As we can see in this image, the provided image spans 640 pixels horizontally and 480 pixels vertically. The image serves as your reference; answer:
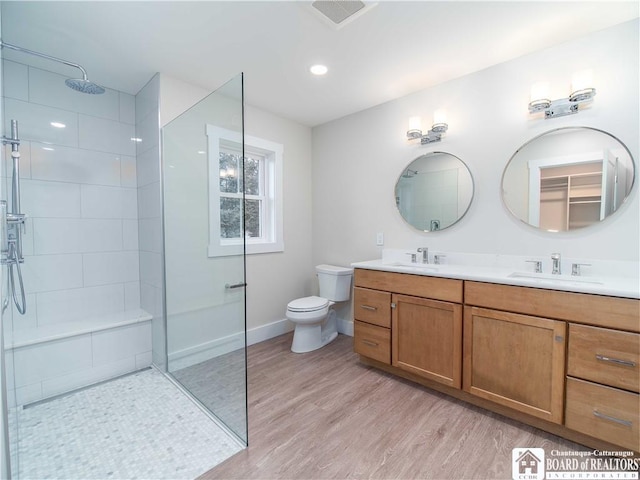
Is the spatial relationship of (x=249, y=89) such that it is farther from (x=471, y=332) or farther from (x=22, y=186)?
(x=471, y=332)

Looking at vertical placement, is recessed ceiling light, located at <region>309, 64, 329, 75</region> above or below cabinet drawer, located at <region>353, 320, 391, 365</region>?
above

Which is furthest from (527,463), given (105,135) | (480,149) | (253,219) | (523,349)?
(105,135)

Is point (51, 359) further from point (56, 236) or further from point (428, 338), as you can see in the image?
point (428, 338)

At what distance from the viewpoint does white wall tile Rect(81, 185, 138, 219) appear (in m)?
2.46

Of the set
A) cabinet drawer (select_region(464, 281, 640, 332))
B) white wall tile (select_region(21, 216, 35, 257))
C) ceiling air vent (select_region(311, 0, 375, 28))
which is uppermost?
ceiling air vent (select_region(311, 0, 375, 28))

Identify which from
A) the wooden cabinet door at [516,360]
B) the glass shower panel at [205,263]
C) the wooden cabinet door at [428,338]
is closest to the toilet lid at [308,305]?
the wooden cabinet door at [428,338]

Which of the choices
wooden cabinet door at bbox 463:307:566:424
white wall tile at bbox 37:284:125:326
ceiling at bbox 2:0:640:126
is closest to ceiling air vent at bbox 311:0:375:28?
ceiling at bbox 2:0:640:126

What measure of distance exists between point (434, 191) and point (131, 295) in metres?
2.86

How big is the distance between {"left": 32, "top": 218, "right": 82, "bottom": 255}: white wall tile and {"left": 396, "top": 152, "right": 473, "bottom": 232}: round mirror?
275cm

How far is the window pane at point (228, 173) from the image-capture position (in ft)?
5.93

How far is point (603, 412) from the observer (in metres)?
1.49

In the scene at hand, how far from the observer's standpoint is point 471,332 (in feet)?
6.28

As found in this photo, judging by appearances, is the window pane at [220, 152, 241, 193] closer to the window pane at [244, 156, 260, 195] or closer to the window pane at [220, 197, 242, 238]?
the window pane at [220, 197, 242, 238]

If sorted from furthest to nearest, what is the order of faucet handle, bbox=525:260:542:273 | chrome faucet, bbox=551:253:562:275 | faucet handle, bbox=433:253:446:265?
faucet handle, bbox=433:253:446:265
faucet handle, bbox=525:260:542:273
chrome faucet, bbox=551:253:562:275
